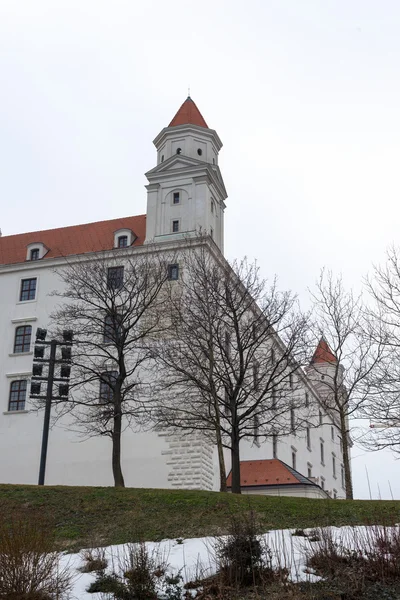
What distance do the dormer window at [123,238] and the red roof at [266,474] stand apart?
542 inches

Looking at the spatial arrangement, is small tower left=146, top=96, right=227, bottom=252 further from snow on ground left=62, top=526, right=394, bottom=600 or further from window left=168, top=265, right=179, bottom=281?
snow on ground left=62, top=526, right=394, bottom=600

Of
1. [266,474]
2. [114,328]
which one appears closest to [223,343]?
[114,328]

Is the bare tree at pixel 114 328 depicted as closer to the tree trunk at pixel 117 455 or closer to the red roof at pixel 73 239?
the tree trunk at pixel 117 455

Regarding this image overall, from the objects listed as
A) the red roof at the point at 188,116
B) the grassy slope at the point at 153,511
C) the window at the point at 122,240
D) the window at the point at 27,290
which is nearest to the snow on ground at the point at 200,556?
the grassy slope at the point at 153,511

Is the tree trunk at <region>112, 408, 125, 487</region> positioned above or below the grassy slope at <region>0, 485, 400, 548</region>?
above

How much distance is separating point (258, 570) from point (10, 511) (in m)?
9.84

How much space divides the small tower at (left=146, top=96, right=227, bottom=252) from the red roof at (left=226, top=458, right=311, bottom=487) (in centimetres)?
1231

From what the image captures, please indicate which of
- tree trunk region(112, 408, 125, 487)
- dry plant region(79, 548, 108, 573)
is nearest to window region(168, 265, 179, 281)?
tree trunk region(112, 408, 125, 487)

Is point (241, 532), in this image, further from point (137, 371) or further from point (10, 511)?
point (137, 371)

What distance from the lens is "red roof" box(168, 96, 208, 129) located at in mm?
45594

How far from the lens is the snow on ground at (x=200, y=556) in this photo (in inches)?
508

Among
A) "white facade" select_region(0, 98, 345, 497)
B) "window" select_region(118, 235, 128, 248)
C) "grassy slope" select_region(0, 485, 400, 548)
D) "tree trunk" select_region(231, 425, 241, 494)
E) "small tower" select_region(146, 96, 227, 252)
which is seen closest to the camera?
"grassy slope" select_region(0, 485, 400, 548)

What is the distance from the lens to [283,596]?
11.7m

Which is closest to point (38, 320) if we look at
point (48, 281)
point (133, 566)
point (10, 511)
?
point (48, 281)
